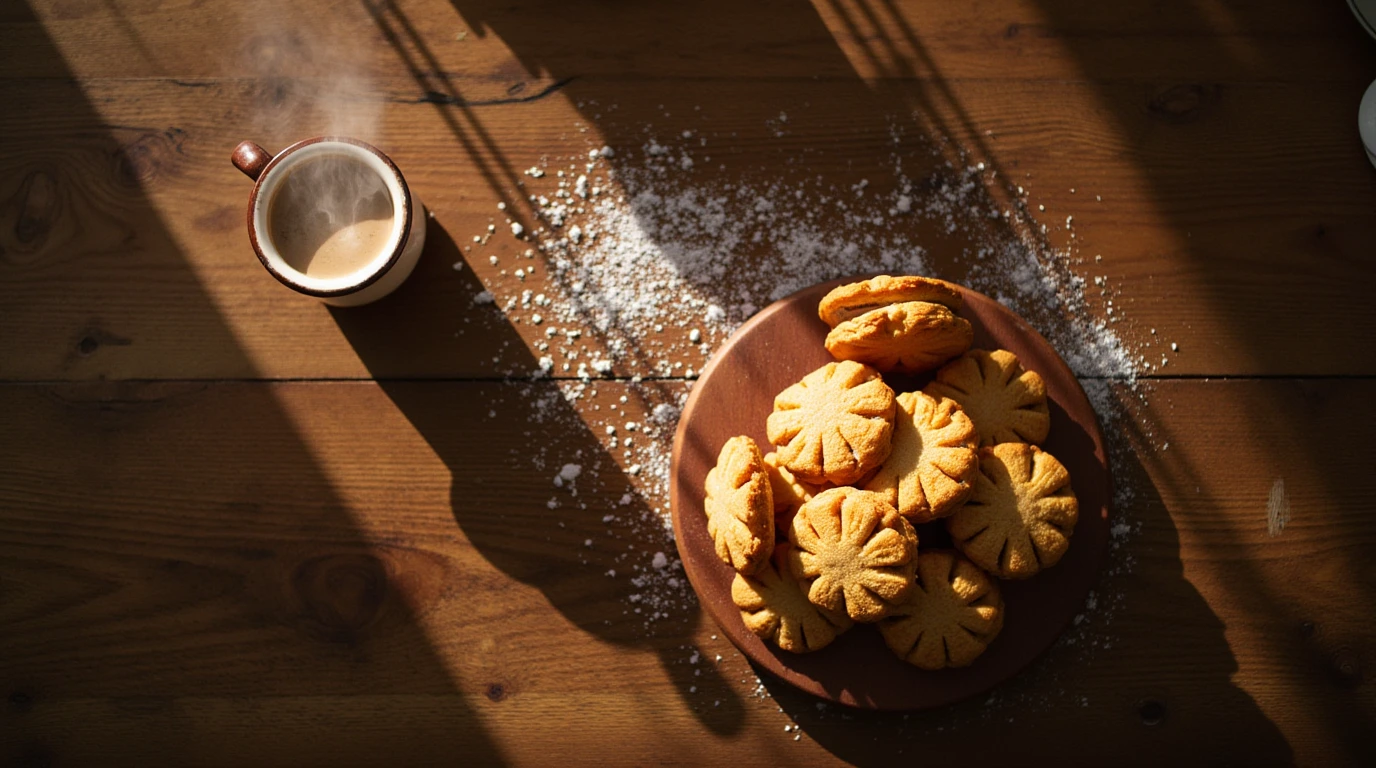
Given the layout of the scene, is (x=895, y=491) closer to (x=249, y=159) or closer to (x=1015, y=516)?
(x=1015, y=516)

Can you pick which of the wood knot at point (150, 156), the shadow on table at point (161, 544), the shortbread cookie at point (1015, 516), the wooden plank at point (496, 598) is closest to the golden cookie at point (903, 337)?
the shortbread cookie at point (1015, 516)

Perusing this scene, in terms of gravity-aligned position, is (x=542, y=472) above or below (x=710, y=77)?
below

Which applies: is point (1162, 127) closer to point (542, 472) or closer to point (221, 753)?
point (542, 472)

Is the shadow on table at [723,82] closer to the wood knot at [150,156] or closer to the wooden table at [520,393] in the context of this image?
the wooden table at [520,393]

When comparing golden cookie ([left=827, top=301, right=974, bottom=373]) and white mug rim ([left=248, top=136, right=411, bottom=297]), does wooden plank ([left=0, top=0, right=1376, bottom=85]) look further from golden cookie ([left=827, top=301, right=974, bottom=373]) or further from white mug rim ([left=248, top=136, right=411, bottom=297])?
golden cookie ([left=827, top=301, right=974, bottom=373])

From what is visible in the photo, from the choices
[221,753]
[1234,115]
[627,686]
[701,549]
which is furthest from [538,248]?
[1234,115]

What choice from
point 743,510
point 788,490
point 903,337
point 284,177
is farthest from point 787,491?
point 284,177
